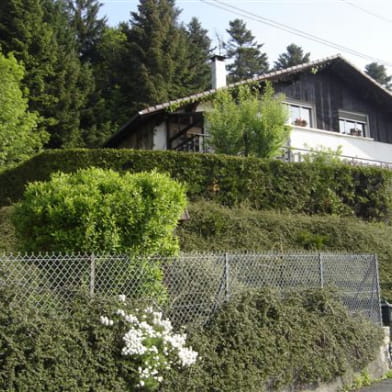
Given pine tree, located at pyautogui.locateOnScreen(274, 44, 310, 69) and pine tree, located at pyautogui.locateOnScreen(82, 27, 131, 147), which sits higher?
pine tree, located at pyautogui.locateOnScreen(274, 44, 310, 69)

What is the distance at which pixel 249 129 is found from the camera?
54.9ft

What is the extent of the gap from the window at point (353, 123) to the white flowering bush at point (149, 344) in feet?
63.7

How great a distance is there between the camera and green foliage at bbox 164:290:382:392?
574 centimetres

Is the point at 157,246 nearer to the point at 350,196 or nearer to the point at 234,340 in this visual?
the point at 234,340

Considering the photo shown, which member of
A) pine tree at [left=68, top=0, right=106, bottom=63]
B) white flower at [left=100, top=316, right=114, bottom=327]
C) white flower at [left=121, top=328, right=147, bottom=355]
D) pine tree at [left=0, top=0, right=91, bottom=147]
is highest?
pine tree at [left=68, top=0, right=106, bottom=63]

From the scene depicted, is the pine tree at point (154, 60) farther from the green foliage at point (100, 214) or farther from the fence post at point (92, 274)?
the fence post at point (92, 274)

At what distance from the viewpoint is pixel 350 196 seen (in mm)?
15750

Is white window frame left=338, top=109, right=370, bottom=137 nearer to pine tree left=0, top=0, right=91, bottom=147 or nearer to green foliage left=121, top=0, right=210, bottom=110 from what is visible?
green foliage left=121, top=0, right=210, bottom=110

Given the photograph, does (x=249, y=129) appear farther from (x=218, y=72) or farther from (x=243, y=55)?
(x=243, y=55)

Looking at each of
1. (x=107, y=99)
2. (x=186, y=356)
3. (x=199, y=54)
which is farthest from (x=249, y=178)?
(x=199, y=54)

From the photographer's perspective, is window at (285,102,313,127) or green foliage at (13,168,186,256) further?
window at (285,102,313,127)

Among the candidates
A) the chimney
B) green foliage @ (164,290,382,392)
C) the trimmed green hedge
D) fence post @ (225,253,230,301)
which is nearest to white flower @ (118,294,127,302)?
green foliage @ (164,290,382,392)

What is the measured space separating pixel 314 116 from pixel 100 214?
58.2 ft

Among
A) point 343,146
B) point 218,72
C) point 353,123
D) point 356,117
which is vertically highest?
point 218,72
